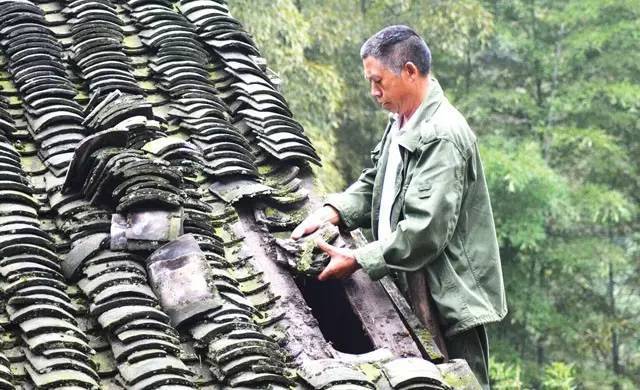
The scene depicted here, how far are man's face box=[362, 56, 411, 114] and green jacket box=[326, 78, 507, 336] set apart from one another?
11 centimetres

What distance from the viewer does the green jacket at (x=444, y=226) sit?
16.0ft

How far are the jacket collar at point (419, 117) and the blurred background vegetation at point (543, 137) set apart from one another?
11.8 metres

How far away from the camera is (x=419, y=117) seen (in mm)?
5082

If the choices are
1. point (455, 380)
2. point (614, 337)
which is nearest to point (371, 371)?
point (455, 380)

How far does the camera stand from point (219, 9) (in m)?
6.51

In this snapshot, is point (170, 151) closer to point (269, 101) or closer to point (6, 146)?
point (6, 146)

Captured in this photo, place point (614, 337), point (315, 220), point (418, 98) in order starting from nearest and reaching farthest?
1. point (418, 98)
2. point (315, 220)
3. point (614, 337)

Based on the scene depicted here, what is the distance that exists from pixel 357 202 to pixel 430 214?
2.70ft

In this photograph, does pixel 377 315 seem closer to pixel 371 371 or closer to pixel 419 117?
pixel 371 371

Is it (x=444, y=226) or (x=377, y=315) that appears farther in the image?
(x=377, y=315)

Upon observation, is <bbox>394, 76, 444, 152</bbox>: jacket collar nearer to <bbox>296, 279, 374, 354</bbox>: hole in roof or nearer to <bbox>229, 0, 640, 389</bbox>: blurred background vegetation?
<bbox>296, 279, 374, 354</bbox>: hole in roof

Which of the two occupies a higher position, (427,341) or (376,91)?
(376,91)

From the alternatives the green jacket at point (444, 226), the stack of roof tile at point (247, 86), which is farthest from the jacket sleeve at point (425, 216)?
the stack of roof tile at point (247, 86)

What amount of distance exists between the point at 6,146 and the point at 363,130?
15.1 metres
